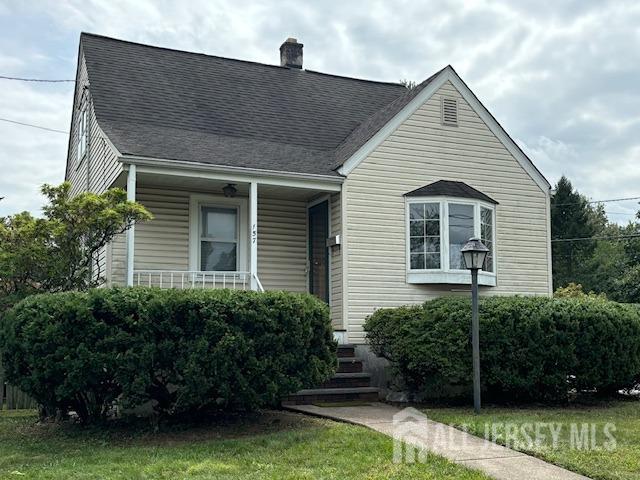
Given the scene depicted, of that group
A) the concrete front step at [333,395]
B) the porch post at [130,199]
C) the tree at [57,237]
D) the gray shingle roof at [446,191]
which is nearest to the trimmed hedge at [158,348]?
the tree at [57,237]

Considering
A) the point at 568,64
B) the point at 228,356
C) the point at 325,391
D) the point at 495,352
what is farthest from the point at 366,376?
the point at 568,64

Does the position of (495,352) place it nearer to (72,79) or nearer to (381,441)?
(381,441)

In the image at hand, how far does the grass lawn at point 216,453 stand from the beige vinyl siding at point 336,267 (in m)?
3.46

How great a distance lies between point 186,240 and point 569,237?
34200 mm

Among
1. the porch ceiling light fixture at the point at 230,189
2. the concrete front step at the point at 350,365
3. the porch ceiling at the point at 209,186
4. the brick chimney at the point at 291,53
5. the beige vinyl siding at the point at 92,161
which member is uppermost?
the brick chimney at the point at 291,53

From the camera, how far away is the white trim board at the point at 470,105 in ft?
40.4

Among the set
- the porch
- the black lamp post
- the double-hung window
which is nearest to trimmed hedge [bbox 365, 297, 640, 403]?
the black lamp post

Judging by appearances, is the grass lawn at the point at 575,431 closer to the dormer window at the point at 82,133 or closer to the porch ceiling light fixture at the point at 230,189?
the porch ceiling light fixture at the point at 230,189

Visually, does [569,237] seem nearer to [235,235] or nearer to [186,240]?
[235,235]

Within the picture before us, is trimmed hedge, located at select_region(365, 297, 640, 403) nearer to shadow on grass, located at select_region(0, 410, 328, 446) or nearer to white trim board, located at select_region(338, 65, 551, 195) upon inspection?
shadow on grass, located at select_region(0, 410, 328, 446)

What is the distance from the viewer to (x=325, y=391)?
9.98m

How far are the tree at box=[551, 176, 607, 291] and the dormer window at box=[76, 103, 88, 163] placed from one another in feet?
107

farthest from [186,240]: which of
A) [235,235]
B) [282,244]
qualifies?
[282,244]

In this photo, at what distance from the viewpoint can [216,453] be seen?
6746mm
